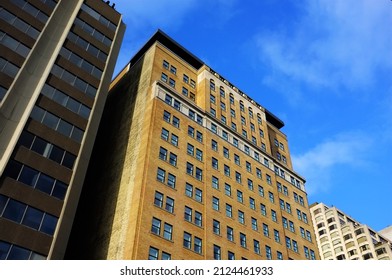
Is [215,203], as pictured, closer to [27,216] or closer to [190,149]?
[190,149]

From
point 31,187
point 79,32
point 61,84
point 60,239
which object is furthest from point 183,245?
point 79,32

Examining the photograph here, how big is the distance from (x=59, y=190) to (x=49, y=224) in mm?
3658

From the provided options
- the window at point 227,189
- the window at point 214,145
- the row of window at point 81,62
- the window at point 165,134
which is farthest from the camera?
the window at point 214,145

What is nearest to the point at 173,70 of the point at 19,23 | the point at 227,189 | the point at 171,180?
the point at 227,189

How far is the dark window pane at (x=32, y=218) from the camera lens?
34875 millimetres

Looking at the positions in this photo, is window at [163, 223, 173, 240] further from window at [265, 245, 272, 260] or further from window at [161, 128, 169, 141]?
window at [265, 245, 272, 260]

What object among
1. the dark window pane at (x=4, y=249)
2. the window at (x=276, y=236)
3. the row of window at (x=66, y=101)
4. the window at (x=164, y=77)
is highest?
the window at (x=164, y=77)

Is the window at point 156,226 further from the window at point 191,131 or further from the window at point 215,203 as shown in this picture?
the window at point 191,131

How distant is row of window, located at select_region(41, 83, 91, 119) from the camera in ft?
142

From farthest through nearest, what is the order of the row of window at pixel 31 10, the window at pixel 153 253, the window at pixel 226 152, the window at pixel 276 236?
the window at pixel 226 152 → the window at pixel 276 236 → the row of window at pixel 31 10 → the window at pixel 153 253

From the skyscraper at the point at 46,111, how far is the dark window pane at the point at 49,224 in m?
Answer: 0.09

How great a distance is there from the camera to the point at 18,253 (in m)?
33.1

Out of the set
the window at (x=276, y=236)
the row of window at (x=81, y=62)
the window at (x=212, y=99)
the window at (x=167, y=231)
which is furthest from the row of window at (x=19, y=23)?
the window at (x=276, y=236)

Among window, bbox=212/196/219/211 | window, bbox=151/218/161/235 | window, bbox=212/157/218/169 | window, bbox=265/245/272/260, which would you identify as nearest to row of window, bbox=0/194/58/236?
window, bbox=151/218/161/235
